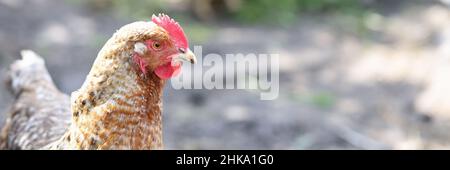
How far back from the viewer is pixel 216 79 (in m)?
6.18

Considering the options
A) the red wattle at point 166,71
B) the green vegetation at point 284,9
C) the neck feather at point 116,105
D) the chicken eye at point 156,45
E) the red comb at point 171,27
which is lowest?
the neck feather at point 116,105

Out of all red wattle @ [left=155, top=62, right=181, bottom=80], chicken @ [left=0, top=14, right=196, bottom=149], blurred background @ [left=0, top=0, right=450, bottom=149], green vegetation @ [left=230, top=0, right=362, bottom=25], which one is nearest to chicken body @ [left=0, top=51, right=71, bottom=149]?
chicken @ [left=0, top=14, right=196, bottom=149]

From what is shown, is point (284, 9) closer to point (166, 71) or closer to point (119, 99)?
point (166, 71)

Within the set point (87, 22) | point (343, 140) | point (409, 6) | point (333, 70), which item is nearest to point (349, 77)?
point (333, 70)

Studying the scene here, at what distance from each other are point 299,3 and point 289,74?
1560 mm

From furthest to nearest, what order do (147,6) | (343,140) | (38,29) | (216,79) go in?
(147,6)
(38,29)
(216,79)
(343,140)

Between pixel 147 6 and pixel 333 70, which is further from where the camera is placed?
pixel 147 6

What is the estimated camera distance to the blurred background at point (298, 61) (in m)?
5.55

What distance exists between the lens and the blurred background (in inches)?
219

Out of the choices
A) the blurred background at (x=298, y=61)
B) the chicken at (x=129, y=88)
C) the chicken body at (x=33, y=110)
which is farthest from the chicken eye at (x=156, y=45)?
the blurred background at (x=298, y=61)

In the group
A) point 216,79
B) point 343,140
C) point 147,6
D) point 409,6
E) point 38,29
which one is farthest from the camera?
point 409,6

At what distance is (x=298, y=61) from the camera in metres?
6.66

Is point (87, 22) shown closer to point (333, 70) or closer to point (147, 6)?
point (147, 6)

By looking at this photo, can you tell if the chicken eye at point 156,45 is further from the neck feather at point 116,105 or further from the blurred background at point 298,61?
the blurred background at point 298,61
